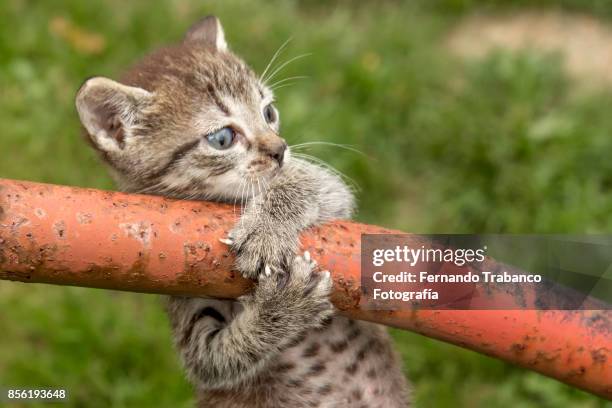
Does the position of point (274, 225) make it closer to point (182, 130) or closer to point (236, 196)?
point (236, 196)

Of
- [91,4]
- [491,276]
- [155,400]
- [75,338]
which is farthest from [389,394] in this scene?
[91,4]

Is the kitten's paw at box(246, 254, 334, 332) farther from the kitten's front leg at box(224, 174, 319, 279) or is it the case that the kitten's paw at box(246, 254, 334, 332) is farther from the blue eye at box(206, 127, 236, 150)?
the blue eye at box(206, 127, 236, 150)

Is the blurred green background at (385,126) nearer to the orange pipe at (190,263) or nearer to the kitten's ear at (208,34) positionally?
the kitten's ear at (208,34)

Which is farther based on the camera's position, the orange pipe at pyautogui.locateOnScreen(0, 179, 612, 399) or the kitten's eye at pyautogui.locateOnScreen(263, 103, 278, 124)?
the kitten's eye at pyautogui.locateOnScreen(263, 103, 278, 124)

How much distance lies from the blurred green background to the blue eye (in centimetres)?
226

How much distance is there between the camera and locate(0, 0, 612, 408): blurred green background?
18.6 feet

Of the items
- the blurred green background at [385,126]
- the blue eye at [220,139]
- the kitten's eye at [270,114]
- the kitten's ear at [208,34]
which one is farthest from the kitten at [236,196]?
the blurred green background at [385,126]

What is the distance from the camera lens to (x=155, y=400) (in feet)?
18.2

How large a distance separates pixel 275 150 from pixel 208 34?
1.17 meters

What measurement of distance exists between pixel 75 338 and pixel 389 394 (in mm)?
2737

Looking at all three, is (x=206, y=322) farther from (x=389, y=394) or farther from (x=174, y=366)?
(x=174, y=366)


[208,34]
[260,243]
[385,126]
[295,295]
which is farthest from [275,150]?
[385,126]

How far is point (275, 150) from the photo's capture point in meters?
3.66

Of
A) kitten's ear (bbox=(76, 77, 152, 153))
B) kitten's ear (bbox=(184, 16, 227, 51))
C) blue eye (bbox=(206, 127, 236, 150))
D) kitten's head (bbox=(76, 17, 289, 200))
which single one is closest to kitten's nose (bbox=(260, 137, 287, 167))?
kitten's head (bbox=(76, 17, 289, 200))
